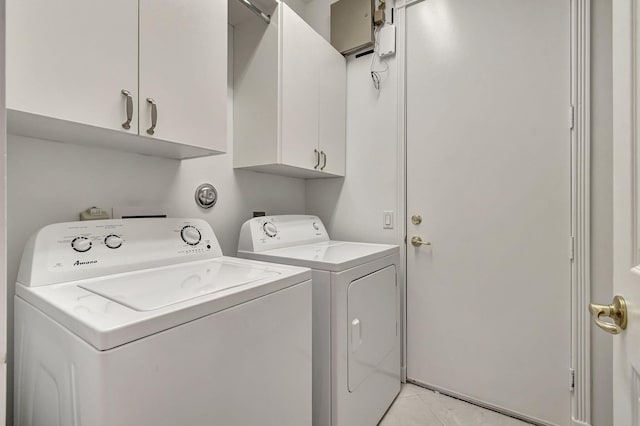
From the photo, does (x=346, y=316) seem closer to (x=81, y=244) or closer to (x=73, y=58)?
(x=81, y=244)

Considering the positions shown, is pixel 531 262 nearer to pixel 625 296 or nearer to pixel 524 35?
pixel 625 296

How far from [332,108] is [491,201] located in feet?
3.88

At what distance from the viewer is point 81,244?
1.08 meters

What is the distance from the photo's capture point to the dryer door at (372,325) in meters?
1.42

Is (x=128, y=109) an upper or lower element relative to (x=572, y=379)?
upper

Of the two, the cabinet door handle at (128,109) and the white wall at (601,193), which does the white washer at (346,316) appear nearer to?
the cabinet door handle at (128,109)

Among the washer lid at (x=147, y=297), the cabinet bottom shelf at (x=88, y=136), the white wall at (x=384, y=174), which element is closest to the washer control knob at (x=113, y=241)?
the washer lid at (x=147, y=297)

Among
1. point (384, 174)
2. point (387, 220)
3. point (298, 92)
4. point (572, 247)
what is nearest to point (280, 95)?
point (298, 92)

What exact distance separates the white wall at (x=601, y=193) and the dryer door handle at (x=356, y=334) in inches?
45.6

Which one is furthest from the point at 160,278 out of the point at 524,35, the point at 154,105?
the point at 524,35

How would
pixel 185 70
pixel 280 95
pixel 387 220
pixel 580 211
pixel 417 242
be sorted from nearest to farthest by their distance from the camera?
pixel 185 70, pixel 580 211, pixel 280 95, pixel 417 242, pixel 387 220

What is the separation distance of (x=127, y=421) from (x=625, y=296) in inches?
43.0

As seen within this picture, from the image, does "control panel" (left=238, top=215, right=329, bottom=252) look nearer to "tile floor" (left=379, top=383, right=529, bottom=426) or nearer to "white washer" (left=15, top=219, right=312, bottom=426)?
"white washer" (left=15, top=219, right=312, bottom=426)

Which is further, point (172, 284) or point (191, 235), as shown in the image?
point (191, 235)
